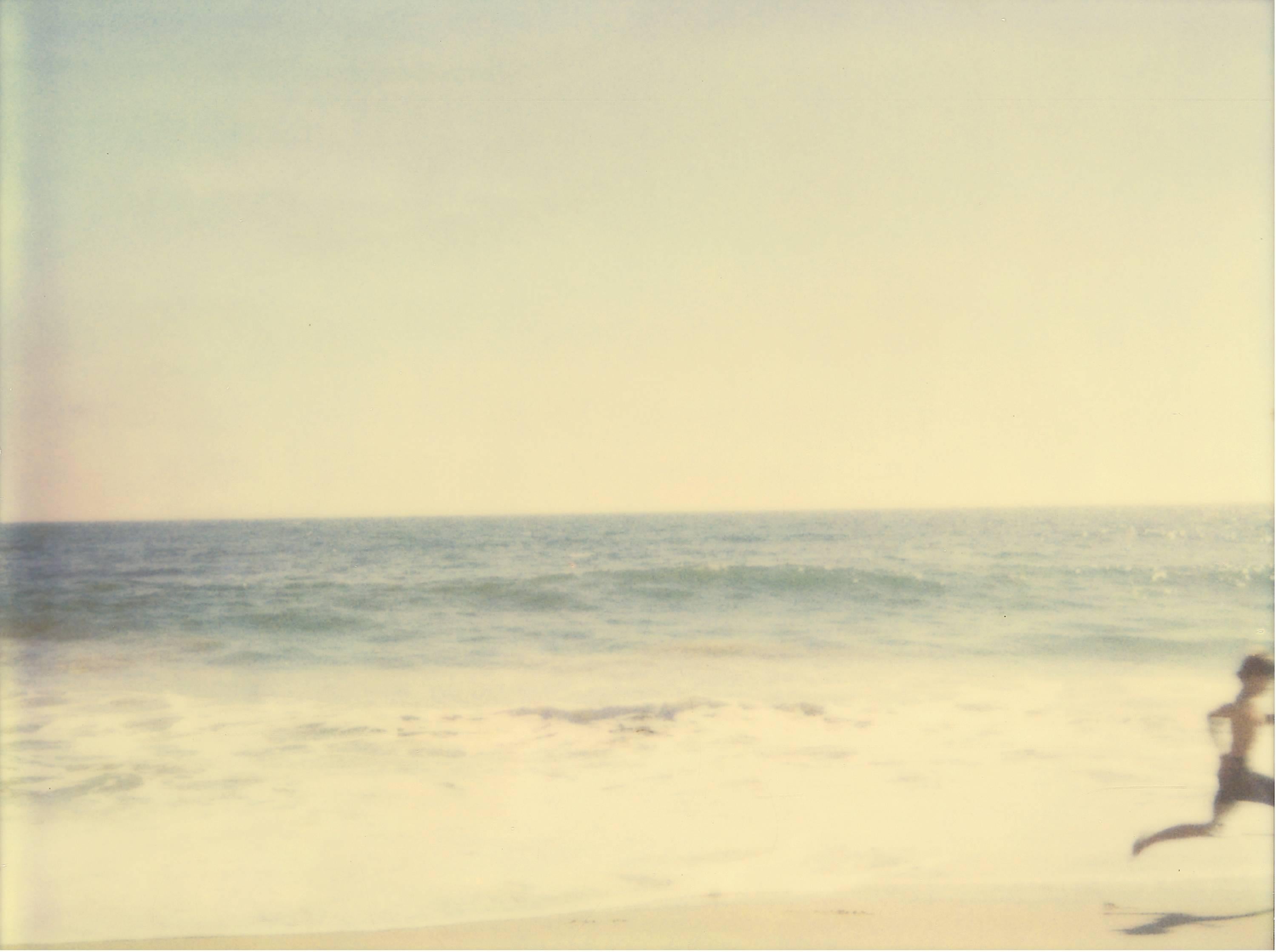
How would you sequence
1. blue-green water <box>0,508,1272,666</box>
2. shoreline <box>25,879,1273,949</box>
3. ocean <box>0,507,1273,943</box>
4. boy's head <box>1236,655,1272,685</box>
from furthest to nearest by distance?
blue-green water <box>0,508,1272,666</box> < ocean <box>0,507,1273,943</box> < boy's head <box>1236,655,1272,685</box> < shoreline <box>25,879,1273,949</box>

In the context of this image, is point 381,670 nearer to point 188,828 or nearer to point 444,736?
point 444,736

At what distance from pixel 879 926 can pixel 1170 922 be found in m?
0.85

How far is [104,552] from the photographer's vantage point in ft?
24.2

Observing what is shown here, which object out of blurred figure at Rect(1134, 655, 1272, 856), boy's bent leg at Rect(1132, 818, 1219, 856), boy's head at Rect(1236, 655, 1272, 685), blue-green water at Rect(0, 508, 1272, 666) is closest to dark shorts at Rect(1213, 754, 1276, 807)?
blurred figure at Rect(1134, 655, 1272, 856)

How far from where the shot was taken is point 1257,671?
2627 millimetres

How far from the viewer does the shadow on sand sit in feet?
8.34

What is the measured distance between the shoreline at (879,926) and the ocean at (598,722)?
3.0 inches

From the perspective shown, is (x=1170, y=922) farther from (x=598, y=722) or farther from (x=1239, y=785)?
(x=598, y=722)

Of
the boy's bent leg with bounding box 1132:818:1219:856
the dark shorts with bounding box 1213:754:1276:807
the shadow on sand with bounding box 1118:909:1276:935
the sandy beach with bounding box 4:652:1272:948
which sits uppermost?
the dark shorts with bounding box 1213:754:1276:807

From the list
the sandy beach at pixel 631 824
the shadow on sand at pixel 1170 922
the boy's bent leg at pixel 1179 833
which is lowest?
the shadow on sand at pixel 1170 922

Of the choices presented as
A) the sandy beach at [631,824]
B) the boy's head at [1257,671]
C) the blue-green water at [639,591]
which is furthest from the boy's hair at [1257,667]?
the blue-green water at [639,591]

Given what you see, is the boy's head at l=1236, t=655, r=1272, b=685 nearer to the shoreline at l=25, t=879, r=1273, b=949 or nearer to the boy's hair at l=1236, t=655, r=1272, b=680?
the boy's hair at l=1236, t=655, r=1272, b=680

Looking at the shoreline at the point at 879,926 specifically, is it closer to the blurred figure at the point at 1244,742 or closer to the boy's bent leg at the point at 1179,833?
the boy's bent leg at the point at 1179,833

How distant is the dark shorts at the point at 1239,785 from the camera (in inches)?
102
